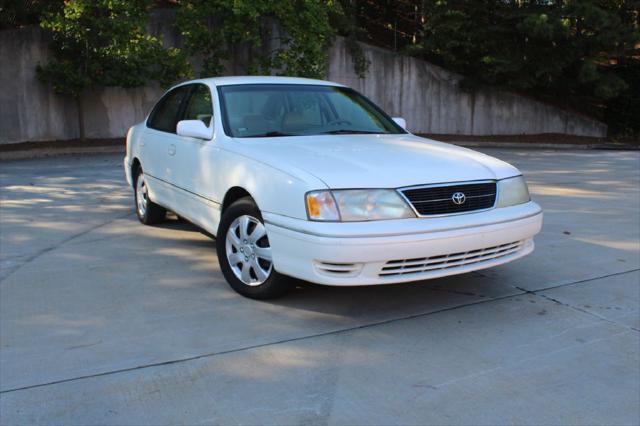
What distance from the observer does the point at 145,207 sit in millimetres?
6559

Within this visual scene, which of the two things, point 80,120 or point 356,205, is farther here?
point 80,120

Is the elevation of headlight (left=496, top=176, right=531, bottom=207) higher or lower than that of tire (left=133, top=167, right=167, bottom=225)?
higher

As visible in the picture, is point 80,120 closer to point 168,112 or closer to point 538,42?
point 168,112

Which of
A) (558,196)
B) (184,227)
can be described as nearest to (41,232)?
(184,227)

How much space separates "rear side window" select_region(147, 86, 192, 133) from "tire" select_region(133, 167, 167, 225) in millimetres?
582

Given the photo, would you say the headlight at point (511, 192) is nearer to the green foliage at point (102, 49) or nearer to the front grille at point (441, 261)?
the front grille at point (441, 261)

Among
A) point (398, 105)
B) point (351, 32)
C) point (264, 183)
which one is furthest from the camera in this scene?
point (398, 105)

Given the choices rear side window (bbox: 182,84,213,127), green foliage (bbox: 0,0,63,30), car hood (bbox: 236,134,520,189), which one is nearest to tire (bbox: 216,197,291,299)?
car hood (bbox: 236,134,520,189)

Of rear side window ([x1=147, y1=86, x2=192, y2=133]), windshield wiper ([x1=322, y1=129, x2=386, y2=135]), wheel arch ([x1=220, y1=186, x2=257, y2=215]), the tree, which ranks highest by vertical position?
the tree

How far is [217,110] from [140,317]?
1.79 m

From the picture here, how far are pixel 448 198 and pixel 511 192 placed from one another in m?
0.63

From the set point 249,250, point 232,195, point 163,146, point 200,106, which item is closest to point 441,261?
point 249,250

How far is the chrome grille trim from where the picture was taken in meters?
3.83

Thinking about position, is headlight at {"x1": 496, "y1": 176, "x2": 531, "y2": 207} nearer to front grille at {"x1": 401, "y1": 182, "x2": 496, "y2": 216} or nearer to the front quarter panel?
front grille at {"x1": 401, "y1": 182, "x2": 496, "y2": 216}
